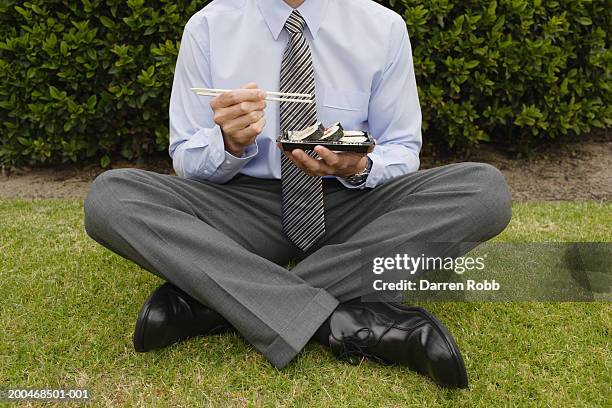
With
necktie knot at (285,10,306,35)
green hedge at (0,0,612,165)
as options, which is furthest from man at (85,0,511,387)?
green hedge at (0,0,612,165)

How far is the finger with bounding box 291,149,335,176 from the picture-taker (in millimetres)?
2439

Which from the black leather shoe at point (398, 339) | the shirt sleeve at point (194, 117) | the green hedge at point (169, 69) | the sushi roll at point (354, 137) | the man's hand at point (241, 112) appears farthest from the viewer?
the green hedge at point (169, 69)

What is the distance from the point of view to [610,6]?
183 inches

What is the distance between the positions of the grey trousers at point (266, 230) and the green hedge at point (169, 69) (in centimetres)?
184

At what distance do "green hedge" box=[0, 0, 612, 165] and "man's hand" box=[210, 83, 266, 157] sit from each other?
1975mm

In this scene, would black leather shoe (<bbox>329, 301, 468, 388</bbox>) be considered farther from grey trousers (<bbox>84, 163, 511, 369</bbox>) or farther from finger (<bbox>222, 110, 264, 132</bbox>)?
finger (<bbox>222, 110, 264, 132</bbox>)

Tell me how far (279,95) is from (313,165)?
35 centimetres

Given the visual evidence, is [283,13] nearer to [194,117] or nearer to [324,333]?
[194,117]

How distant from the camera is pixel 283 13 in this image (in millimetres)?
2797

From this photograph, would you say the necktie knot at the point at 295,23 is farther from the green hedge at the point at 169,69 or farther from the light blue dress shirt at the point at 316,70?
the green hedge at the point at 169,69

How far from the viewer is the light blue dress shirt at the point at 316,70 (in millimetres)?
2795
